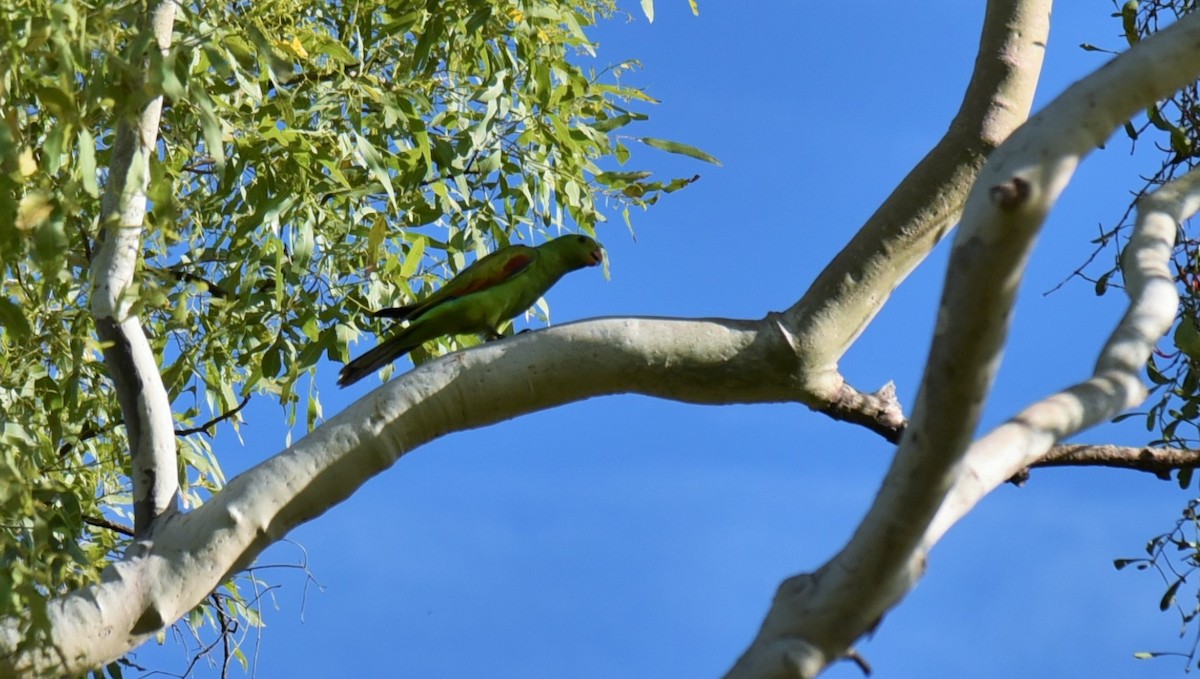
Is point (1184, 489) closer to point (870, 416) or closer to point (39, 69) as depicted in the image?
point (870, 416)

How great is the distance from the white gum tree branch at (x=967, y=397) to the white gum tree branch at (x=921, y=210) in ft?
1.75

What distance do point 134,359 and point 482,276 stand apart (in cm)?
103

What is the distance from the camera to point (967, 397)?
1.30 meters

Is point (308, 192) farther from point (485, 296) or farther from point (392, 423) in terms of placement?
point (392, 423)

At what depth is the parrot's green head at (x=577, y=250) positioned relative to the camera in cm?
339

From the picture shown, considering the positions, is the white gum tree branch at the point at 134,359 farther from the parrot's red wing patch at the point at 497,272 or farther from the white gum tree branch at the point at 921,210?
the white gum tree branch at the point at 921,210

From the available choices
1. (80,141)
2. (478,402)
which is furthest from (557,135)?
(80,141)

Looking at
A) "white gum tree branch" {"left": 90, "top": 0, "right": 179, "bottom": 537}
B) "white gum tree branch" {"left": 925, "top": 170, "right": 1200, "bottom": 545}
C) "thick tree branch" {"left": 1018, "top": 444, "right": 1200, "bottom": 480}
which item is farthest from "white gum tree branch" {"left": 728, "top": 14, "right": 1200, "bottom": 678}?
"white gum tree branch" {"left": 90, "top": 0, "right": 179, "bottom": 537}

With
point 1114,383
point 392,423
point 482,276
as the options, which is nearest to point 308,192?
point 482,276

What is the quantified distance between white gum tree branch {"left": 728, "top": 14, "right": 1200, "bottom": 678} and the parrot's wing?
4.92 feet

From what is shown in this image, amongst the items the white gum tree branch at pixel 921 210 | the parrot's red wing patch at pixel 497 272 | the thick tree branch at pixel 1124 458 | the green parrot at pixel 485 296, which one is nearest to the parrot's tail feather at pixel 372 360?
the green parrot at pixel 485 296

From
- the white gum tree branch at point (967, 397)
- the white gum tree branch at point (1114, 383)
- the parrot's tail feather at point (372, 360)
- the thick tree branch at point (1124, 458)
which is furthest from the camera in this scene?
the parrot's tail feather at point (372, 360)

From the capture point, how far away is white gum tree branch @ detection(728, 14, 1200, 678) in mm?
1271

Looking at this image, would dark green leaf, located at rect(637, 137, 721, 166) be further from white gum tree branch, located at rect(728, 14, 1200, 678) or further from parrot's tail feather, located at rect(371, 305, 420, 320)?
white gum tree branch, located at rect(728, 14, 1200, 678)
